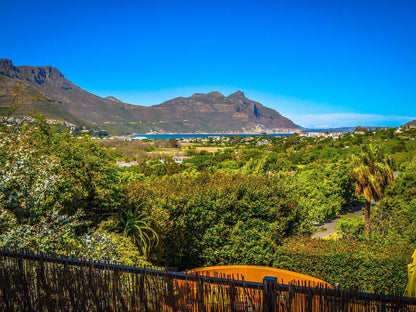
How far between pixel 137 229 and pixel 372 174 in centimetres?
1487

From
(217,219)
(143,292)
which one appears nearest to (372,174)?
(217,219)

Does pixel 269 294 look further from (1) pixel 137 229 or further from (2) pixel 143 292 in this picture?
(1) pixel 137 229

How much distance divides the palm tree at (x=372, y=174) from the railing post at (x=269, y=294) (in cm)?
1745

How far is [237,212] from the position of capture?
1316 centimetres

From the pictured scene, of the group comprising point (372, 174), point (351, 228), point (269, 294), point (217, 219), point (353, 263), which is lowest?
point (351, 228)

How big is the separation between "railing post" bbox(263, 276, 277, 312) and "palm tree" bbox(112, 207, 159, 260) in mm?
7350

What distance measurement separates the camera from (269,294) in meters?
2.76

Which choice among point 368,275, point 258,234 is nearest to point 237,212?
point 258,234

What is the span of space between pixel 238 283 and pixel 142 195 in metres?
9.00

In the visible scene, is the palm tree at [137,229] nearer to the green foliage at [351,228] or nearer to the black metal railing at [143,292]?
the black metal railing at [143,292]

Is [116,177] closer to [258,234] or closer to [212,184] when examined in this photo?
[212,184]

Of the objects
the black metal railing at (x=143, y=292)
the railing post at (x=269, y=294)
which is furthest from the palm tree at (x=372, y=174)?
the railing post at (x=269, y=294)

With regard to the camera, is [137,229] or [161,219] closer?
[137,229]

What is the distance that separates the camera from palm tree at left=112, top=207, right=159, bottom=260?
9805 mm
